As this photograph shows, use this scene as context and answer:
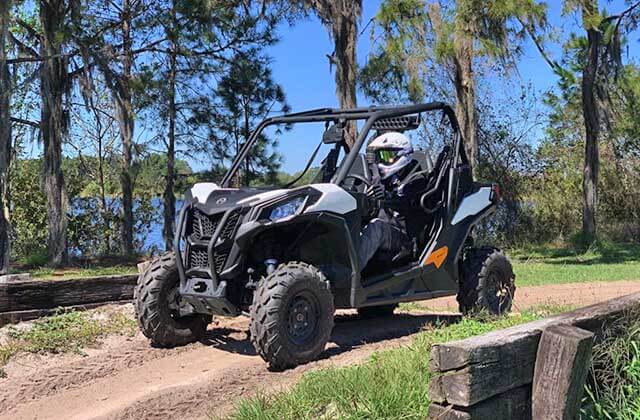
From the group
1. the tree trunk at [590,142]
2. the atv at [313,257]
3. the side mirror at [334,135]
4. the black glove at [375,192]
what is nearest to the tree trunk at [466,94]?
the tree trunk at [590,142]

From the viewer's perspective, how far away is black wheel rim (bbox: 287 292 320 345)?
5359 millimetres

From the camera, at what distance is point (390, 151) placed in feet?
22.2

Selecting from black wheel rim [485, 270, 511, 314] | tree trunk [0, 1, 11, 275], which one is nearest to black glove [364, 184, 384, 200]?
black wheel rim [485, 270, 511, 314]

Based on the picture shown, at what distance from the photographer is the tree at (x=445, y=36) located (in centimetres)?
1750

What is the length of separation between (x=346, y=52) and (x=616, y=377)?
46.1 feet

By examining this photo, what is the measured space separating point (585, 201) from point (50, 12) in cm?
1522

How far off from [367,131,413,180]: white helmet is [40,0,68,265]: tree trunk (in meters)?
11.9

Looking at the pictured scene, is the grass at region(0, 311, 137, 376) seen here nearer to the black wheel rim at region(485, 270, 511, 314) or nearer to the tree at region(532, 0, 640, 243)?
the black wheel rim at region(485, 270, 511, 314)

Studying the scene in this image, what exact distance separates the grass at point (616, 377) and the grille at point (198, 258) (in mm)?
Result: 3018

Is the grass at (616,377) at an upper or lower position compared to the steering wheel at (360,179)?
lower

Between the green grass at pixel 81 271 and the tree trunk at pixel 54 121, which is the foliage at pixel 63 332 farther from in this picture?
the tree trunk at pixel 54 121

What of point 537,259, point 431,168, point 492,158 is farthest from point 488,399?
point 492,158

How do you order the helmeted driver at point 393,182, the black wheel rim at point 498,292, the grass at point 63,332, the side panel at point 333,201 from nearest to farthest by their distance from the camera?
the side panel at point 333,201 < the grass at point 63,332 < the helmeted driver at point 393,182 < the black wheel rim at point 498,292

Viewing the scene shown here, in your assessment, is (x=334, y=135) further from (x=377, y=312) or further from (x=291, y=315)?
(x=377, y=312)
